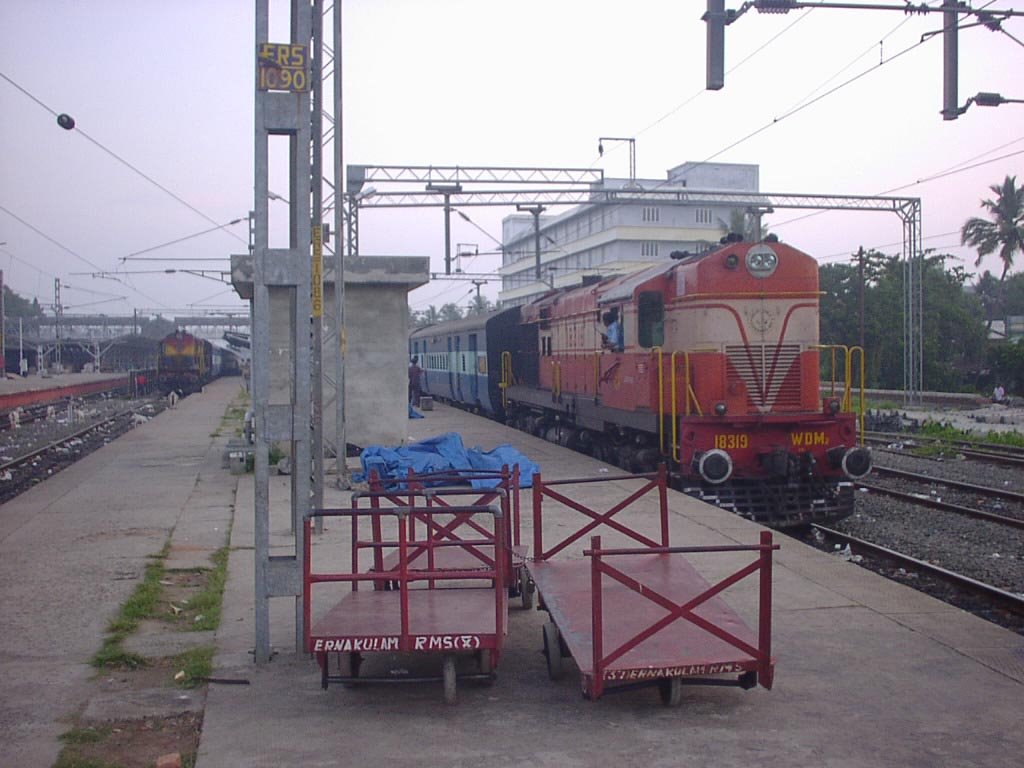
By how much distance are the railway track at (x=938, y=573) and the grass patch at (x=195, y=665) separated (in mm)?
6353

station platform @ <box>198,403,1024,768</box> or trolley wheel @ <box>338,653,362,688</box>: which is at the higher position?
trolley wheel @ <box>338,653,362,688</box>

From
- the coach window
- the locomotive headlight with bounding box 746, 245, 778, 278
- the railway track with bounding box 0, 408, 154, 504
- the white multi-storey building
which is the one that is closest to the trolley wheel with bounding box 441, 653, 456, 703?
the locomotive headlight with bounding box 746, 245, 778, 278

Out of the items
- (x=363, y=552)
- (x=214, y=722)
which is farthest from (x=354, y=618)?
(x=363, y=552)

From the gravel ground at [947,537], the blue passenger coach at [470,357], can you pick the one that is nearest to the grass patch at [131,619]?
the gravel ground at [947,537]

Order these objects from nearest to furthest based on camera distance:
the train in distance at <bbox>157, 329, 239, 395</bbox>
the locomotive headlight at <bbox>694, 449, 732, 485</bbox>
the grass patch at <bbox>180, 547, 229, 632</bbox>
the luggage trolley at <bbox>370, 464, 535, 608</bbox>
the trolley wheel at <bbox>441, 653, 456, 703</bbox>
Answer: the trolley wheel at <bbox>441, 653, 456, 703</bbox>, the luggage trolley at <bbox>370, 464, 535, 608</bbox>, the grass patch at <bbox>180, 547, 229, 632</bbox>, the locomotive headlight at <bbox>694, 449, 732, 485</bbox>, the train in distance at <bbox>157, 329, 239, 395</bbox>

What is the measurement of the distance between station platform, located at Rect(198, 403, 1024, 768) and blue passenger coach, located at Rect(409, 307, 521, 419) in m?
18.5

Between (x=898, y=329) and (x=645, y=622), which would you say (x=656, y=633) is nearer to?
(x=645, y=622)

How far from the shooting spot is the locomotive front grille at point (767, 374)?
42.3 feet

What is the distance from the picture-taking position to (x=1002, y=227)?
61844mm

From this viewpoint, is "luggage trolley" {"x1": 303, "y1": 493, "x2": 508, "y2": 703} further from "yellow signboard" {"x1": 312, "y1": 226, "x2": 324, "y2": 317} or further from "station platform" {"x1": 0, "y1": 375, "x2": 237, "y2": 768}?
"yellow signboard" {"x1": 312, "y1": 226, "x2": 324, "y2": 317}

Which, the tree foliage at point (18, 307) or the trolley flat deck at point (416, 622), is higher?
the tree foliage at point (18, 307)

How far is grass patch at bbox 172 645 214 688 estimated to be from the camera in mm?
6242

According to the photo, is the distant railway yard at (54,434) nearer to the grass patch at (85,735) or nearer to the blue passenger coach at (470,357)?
the blue passenger coach at (470,357)

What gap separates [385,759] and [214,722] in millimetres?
1135
